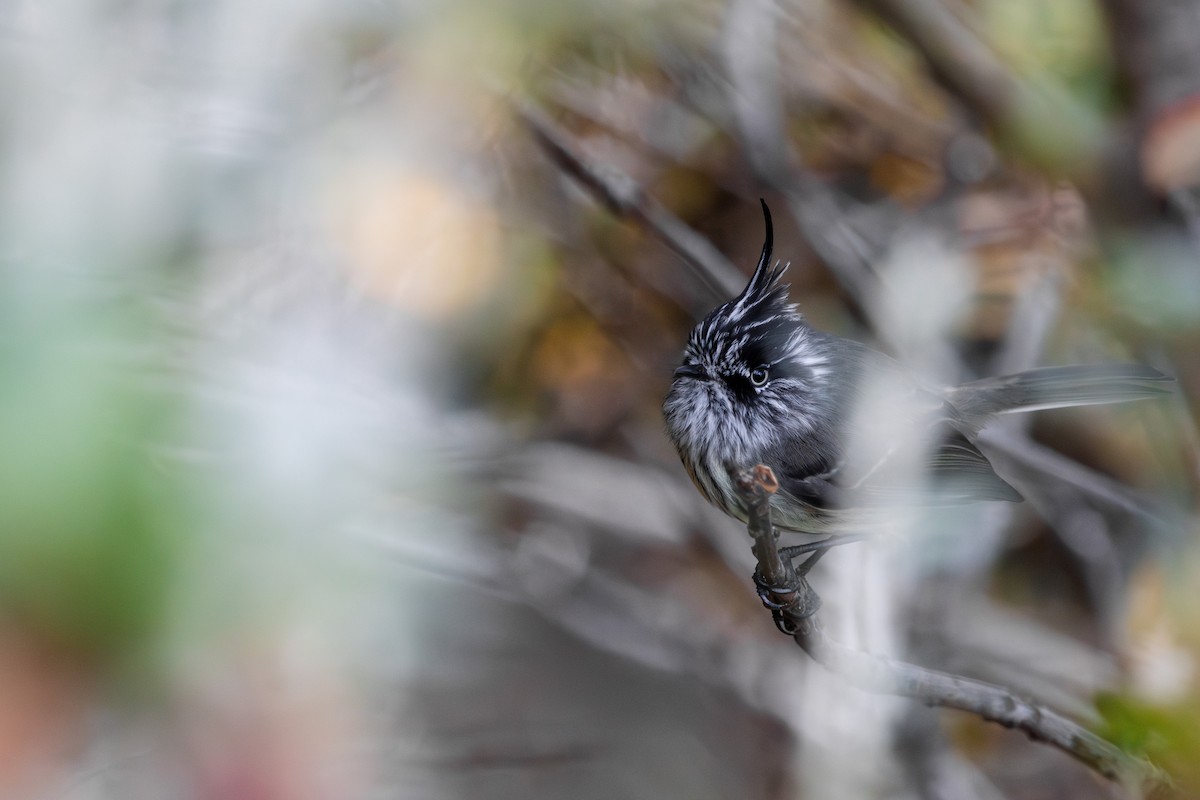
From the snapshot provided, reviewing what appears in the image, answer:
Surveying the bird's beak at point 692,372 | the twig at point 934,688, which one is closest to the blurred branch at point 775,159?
the bird's beak at point 692,372

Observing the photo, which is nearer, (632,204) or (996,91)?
(632,204)

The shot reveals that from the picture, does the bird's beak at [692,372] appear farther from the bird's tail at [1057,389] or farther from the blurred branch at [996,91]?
the blurred branch at [996,91]

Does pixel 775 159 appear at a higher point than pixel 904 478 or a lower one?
higher

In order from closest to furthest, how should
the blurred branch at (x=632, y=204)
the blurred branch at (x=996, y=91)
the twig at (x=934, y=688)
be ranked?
the twig at (x=934, y=688) < the blurred branch at (x=996, y=91) < the blurred branch at (x=632, y=204)

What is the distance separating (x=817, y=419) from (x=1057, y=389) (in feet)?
2.02

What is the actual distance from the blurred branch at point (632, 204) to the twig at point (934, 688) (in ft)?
3.74

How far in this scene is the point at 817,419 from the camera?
250cm

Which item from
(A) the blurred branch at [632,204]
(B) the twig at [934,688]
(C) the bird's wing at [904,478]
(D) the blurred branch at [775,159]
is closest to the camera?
(B) the twig at [934,688]

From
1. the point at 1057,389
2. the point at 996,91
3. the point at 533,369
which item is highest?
the point at 996,91

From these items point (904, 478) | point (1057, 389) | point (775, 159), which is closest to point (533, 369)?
point (775, 159)

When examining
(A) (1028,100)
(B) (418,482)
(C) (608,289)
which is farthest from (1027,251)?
(B) (418,482)

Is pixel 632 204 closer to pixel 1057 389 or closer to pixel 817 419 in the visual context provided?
pixel 817 419

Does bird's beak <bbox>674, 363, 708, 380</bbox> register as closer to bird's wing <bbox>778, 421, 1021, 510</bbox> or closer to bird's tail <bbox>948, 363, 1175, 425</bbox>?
bird's wing <bbox>778, 421, 1021, 510</bbox>

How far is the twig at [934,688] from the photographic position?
5.99 feet
